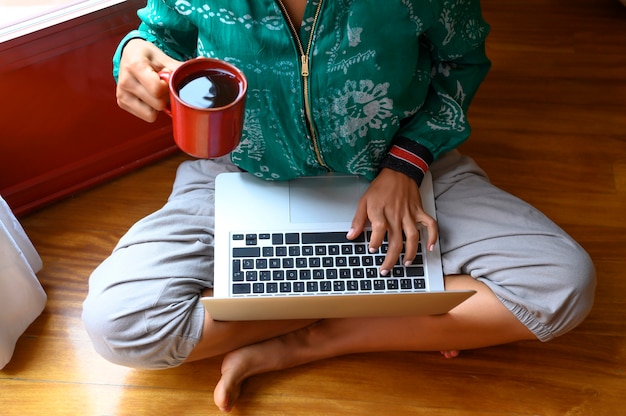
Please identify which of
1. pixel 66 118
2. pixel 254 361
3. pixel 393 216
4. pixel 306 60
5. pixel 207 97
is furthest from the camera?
pixel 66 118

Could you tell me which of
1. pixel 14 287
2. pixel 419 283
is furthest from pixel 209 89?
pixel 14 287

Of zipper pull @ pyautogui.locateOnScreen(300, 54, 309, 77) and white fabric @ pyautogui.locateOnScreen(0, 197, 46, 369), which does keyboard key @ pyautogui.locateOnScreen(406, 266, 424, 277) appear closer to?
zipper pull @ pyautogui.locateOnScreen(300, 54, 309, 77)

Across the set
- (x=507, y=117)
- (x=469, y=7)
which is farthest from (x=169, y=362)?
(x=507, y=117)

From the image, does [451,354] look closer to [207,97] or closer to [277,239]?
[277,239]

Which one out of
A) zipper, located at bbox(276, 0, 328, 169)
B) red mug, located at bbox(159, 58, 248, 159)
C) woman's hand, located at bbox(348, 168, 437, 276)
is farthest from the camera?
woman's hand, located at bbox(348, 168, 437, 276)

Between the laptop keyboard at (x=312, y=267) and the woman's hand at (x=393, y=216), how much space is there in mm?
22

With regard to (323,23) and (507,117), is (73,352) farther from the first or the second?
(507,117)

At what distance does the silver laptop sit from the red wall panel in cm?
36

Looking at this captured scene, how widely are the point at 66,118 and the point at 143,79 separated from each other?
0.56 metres

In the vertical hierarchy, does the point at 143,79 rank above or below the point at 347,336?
above

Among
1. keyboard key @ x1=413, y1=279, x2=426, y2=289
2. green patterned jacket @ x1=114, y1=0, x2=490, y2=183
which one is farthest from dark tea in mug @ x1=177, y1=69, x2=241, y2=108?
keyboard key @ x1=413, y1=279, x2=426, y2=289

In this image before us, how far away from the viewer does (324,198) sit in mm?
1152

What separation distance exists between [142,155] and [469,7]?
0.78m

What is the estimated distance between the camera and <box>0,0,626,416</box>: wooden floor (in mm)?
1217
